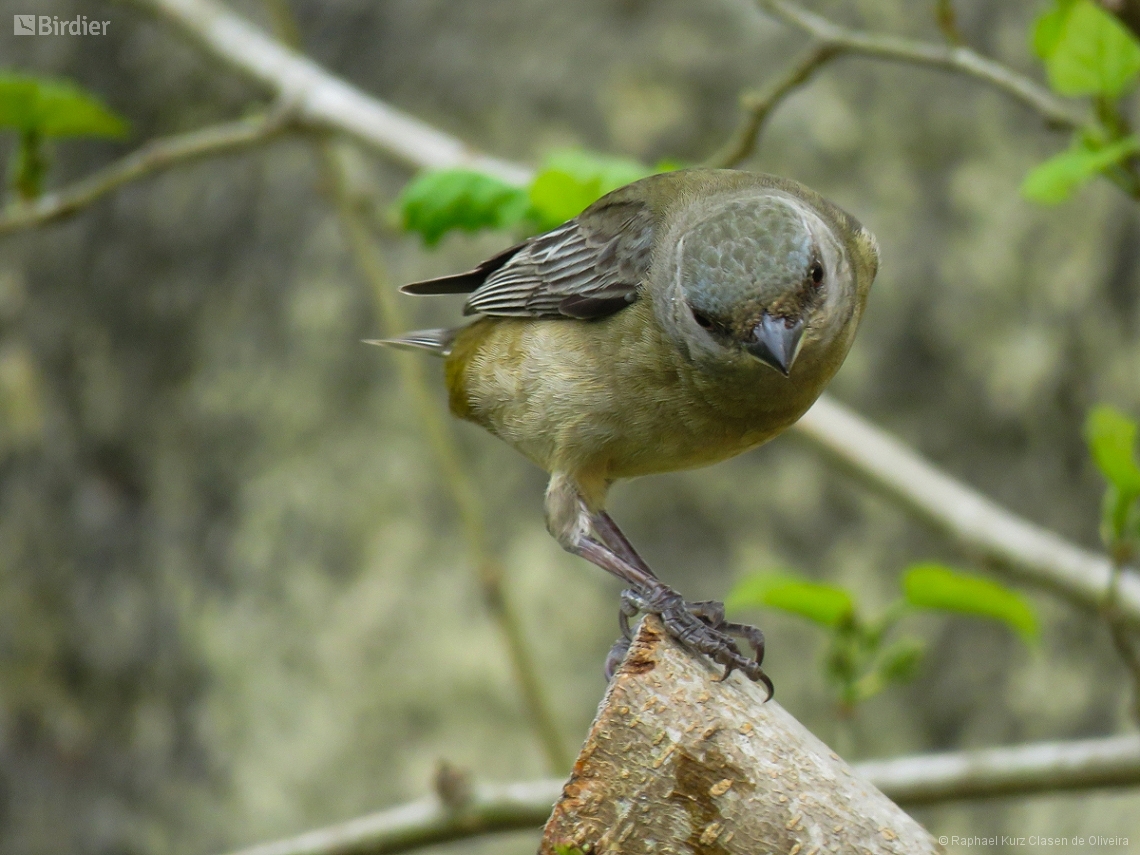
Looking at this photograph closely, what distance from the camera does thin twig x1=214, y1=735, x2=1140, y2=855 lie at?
3.04 metres

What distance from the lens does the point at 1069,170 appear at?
2.42 meters

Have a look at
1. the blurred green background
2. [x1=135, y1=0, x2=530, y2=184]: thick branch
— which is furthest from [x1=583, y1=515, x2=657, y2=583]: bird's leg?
the blurred green background

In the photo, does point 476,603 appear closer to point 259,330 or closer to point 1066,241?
point 259,330

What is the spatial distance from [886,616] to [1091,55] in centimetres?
136

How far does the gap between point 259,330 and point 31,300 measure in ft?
4.20

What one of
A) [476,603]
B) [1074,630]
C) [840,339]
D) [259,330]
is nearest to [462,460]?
[476,603]

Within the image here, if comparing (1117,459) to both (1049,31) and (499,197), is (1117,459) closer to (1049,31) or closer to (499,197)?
(1049,31)

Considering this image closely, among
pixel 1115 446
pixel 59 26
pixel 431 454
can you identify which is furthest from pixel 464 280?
pixel 59 26

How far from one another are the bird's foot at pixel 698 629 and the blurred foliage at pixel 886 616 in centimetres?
29

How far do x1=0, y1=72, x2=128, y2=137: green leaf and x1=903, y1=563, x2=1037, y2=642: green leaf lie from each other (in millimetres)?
2445

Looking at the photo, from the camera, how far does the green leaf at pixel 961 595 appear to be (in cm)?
267

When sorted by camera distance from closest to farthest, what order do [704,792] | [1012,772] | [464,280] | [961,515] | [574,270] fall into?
[704,792], [574,270], [1012,772], [464,280], [961,515]

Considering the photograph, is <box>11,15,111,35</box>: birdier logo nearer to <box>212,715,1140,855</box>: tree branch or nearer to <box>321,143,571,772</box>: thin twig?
<box>321,143,571,772</box>: thin twig

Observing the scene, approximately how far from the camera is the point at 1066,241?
5539mm
